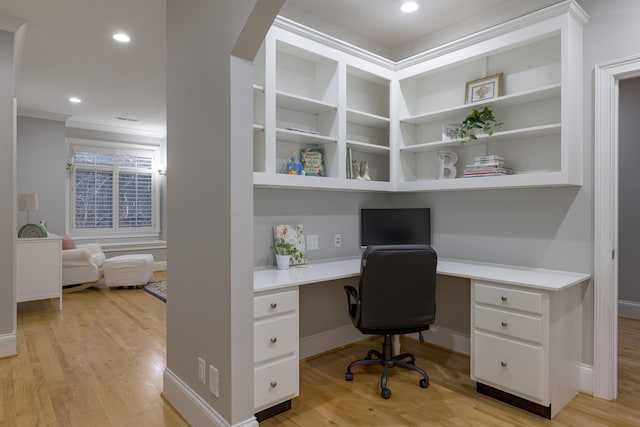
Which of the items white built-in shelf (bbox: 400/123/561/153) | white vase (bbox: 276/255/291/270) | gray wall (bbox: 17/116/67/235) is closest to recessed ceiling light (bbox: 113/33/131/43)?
Result: white vase (bbox: 276/255/291/270)

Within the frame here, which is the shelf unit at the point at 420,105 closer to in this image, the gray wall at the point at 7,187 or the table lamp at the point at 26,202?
the gray wall at the point at 7,187

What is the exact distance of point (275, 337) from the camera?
2182mm

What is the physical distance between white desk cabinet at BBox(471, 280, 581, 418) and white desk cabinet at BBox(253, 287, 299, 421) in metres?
1.17

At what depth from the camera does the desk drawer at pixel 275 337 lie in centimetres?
211

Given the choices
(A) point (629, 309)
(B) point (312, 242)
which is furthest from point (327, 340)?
(A) point (629, 309)

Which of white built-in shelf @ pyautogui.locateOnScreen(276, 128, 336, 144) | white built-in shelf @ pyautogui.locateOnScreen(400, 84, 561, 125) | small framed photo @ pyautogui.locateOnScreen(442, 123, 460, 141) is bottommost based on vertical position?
white built-in shelf @ pyautogui.locateOnScreen(276, 128, 336, 144)

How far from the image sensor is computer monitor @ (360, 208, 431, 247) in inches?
132

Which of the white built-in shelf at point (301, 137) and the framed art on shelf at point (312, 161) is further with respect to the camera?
the framed art on shelf at point (312, 161)

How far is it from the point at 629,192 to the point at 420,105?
2.63 metres

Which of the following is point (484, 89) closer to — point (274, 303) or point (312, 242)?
point (312, 242)

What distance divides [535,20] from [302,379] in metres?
2.88

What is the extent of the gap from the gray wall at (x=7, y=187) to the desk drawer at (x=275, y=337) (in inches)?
95.0

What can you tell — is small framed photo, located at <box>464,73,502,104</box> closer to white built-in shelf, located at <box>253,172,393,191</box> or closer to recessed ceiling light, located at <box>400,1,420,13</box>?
recessed ceiling light, located at <box>400,1,420,13</box>

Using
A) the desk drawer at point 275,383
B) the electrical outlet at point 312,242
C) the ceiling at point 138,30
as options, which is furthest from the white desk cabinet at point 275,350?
the ceiling at point 138,30
